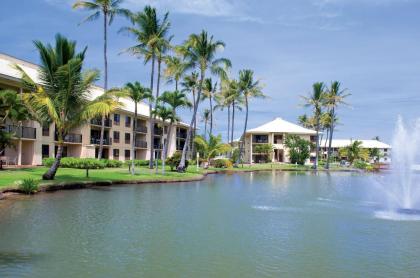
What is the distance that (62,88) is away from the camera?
26875mm

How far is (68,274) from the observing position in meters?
9.16

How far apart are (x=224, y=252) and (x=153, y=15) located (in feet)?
123

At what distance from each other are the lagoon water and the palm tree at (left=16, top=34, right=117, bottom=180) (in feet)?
23.5

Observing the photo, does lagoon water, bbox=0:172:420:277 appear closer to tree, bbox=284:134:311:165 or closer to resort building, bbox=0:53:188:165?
resort building, bbox=0:53:188:165

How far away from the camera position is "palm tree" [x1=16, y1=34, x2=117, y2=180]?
86.7 feet

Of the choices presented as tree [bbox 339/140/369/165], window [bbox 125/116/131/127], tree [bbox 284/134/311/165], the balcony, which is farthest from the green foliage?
tree [bbox 339/140/369/165]

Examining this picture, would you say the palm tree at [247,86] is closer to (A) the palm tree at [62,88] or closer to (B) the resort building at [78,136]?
(B) the resort building at [78,136]

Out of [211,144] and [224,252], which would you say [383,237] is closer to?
[224,252]

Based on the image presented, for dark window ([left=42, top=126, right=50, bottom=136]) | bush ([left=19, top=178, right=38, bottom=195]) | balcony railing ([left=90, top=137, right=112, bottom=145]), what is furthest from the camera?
balcony railing ([left=90, top=137, right=112, bottom=145])

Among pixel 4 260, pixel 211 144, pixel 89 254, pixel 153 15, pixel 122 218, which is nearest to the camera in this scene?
pixel 4 260

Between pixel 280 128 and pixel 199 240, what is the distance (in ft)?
284

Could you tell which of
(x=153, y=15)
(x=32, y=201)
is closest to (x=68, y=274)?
(x=32, y=201)

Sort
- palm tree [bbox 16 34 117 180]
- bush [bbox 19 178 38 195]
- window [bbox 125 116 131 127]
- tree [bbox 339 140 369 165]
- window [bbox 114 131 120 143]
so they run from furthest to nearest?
tree [bbox 339 140 369 165], window [bbox 125 116 131 127], window [bbox 114 131 120 143], palm tree [bbox 16 34 117 180], bush [bbox 19 178 38 195]

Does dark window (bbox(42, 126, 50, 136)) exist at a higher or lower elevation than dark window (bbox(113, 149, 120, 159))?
higher
